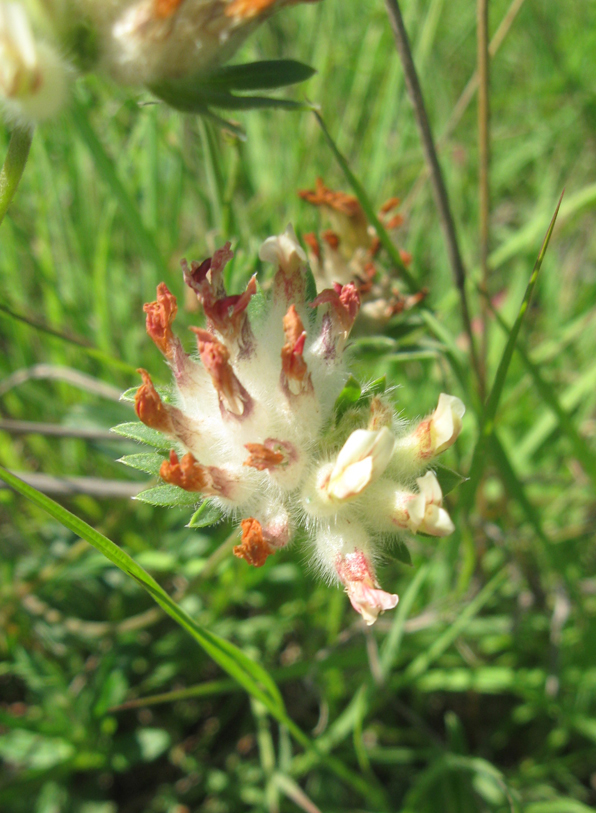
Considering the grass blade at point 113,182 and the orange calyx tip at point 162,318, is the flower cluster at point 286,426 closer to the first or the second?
the orange calyx tip at point 162,318

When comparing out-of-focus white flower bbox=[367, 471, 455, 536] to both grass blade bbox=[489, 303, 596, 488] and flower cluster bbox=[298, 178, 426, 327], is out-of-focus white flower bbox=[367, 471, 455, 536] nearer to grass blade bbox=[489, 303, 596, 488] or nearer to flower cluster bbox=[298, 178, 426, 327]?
flower cluster bbox=[298, 178, 426, 327]

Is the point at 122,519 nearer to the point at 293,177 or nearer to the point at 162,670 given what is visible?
the point at 162,670

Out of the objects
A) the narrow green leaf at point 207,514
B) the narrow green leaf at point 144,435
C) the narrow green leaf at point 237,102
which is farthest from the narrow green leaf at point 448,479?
the narrow green leaf at point 237,102

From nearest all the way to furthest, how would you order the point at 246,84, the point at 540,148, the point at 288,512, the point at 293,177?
the point at 246,84 < the point at 288,512 < the point at 293,177 < the point at 540,148

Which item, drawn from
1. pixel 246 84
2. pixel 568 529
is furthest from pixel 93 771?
pixel 246 84

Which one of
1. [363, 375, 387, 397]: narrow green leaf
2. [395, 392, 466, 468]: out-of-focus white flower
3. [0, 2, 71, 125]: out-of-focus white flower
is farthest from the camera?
[363, 375, 387, 397]: narrow green leaf

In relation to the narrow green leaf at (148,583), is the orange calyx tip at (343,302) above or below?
above

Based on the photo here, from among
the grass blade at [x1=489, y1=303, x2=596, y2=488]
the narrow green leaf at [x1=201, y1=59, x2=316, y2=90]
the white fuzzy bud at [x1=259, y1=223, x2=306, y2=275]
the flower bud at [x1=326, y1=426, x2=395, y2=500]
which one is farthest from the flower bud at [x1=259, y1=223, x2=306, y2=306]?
the grass blade at [x1=489, y1=303, x2=596, y2=488]
